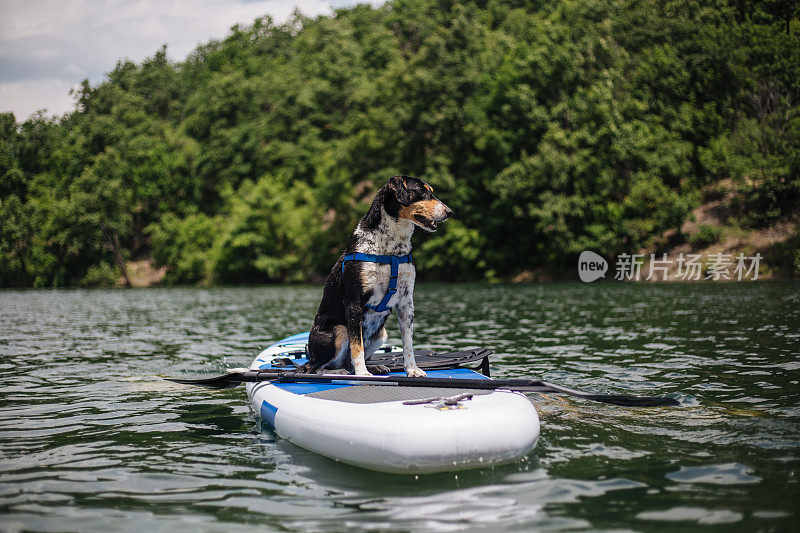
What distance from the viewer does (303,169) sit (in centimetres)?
5253

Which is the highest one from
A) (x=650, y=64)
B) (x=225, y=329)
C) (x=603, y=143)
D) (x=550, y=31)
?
(x=550, y=31)

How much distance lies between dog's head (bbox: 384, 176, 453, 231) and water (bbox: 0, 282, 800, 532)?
214cm

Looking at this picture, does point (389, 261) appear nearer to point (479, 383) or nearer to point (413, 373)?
point (413, 373)

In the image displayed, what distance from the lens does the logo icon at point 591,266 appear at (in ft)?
117

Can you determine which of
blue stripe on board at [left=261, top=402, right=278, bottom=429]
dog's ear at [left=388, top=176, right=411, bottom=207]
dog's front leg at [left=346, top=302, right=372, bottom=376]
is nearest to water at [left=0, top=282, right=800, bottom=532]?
blue stripe on board at [left=261, top=402, right=278, bottom=429]

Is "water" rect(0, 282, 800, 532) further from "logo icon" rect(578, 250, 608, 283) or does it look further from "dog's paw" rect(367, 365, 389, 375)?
"logo icon" rect(578, 250, 608, 283)

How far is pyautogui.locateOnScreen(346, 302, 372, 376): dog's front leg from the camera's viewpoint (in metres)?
5.84

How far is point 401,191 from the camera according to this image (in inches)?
222

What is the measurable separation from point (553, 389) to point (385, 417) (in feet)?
5.21

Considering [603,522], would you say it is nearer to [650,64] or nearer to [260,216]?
[650,64]

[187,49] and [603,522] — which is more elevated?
[187,49]

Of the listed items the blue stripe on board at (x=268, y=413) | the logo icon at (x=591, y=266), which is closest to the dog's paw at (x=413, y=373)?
the blue stripe on board at (x=268, y=413)

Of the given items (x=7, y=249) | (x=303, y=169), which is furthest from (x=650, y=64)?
(x=7, y=249)

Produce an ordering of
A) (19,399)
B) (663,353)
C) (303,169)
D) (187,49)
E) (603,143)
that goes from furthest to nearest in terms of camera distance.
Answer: (187,49), (303,169), (603,143), (663,353), (19,399)
